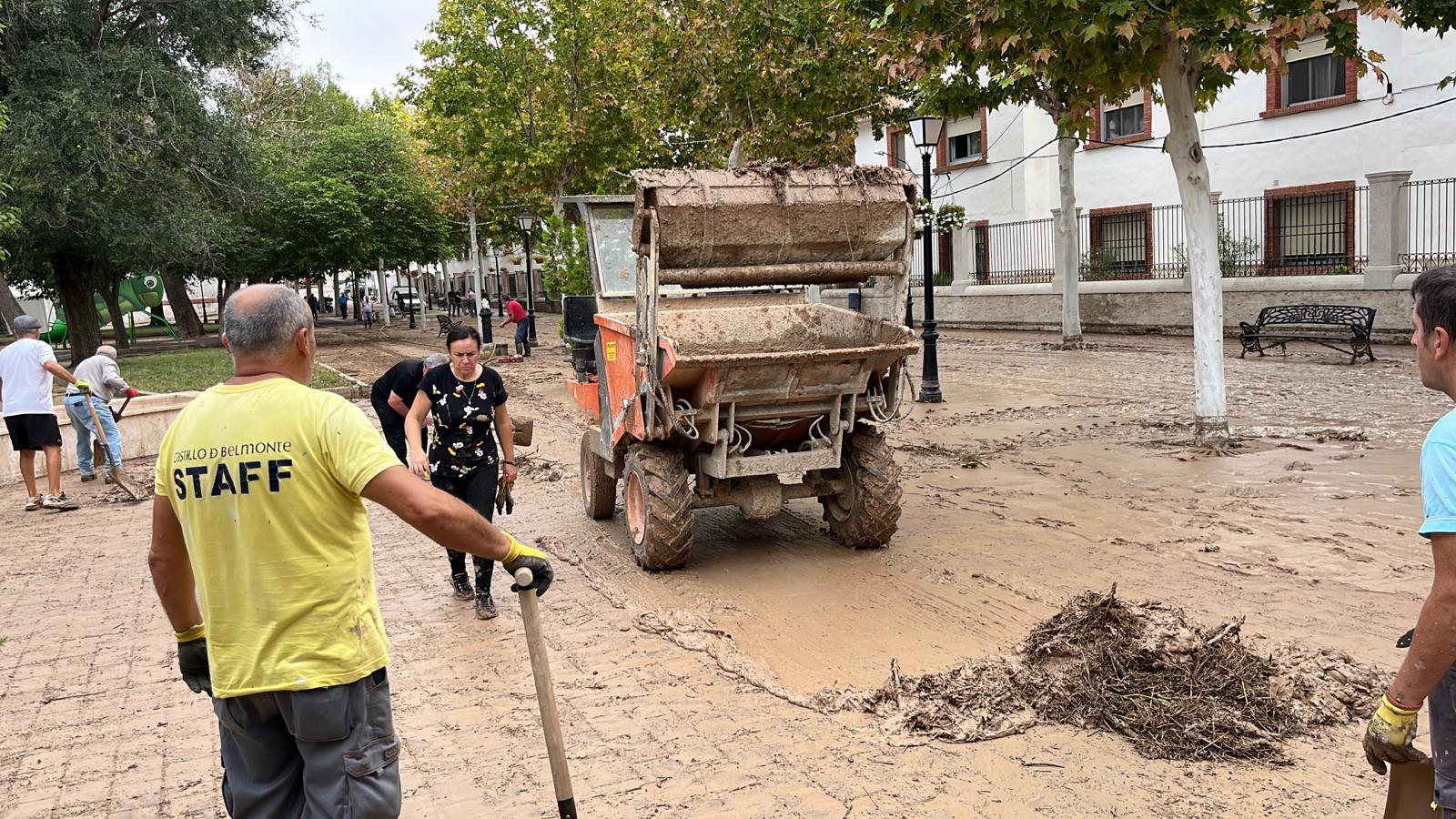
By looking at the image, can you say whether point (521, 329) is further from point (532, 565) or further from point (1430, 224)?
point (532, 565)

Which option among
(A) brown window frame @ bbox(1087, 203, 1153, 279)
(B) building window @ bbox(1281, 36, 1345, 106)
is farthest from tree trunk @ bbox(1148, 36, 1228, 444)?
(A) brown window frame @ bbox(1087, 203, 1153, 279)

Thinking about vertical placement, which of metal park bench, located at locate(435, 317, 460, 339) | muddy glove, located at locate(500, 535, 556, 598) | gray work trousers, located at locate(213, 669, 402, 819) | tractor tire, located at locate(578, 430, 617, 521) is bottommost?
tractor tire, located at locate(578, 430, 617, 521)

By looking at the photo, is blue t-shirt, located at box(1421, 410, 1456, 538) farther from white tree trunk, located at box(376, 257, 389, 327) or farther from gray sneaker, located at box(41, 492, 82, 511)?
white tree trunk, located at box(376, 257, 389, 327)

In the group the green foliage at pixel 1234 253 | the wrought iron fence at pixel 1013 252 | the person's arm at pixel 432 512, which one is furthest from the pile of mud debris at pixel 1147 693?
the wrought iron fence at pixel 1013 252

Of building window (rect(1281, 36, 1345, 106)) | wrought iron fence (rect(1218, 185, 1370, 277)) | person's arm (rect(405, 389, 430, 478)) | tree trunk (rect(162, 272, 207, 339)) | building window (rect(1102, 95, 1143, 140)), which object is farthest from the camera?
tree trunk (rect(162, 272, 207, 339))

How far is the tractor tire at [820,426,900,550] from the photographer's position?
7617 mm

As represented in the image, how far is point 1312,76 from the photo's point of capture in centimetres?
2361

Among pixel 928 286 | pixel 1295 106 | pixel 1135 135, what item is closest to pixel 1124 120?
pixel 1135 135

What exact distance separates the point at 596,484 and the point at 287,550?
20.6 feet

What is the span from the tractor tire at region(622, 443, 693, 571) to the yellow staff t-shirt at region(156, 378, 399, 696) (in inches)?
169

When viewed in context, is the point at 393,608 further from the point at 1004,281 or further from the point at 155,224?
the point at 1004,281

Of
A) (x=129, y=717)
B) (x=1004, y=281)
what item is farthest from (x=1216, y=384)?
(x=1004, y=281)

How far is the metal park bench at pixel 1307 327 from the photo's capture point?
58.9ft

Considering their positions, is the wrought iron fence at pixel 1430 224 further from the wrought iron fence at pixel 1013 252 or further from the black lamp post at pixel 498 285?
the black lamp post at pixel 498 285
